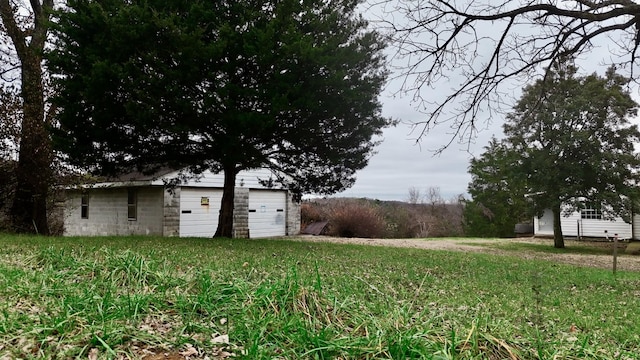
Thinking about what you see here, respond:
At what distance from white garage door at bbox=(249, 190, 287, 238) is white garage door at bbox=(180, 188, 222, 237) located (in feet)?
5.13

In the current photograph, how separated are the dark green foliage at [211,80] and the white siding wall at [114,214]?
510 centimetres

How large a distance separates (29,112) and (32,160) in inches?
54.6

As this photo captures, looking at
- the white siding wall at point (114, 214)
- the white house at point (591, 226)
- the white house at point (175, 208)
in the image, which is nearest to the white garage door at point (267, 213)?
the white house at point (175, 208)

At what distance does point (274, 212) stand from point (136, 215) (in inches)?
218

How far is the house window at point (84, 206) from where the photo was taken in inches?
747

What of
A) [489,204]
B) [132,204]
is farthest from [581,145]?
[132,204]

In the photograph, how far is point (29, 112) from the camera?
11.5 metres

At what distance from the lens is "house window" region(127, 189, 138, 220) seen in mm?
16656

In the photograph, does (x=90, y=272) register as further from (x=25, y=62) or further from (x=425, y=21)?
(x=25, y=62)

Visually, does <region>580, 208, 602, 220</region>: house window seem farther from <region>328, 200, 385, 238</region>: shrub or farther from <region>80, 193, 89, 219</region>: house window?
<region>80, 193, 89, 219</region>: house window

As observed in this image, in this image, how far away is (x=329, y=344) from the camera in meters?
2.54

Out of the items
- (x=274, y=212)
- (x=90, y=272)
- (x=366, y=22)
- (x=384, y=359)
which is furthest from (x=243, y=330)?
(x=274, y=212)

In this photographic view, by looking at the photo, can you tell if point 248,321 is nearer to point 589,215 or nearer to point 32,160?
point 32,160

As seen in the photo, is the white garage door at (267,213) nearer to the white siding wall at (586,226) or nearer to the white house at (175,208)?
the white house at (175,208)
